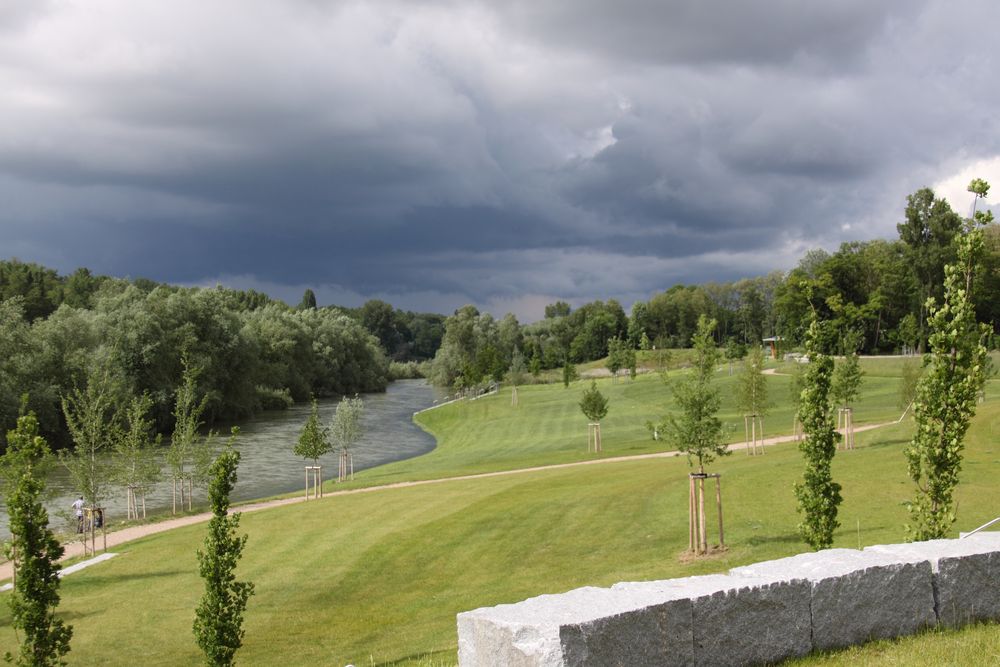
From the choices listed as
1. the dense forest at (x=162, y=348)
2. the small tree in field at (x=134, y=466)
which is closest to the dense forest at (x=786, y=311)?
the dense forest at (x=162, y=348)

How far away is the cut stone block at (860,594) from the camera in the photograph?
7430 millimetres

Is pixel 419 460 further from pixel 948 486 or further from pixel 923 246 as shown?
pixel 923 246

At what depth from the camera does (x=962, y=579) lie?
8.06m

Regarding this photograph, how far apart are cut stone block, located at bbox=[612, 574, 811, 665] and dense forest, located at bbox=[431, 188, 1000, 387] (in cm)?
5319

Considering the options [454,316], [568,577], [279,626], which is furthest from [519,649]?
[454,316]

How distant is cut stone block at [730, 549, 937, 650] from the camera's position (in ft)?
24.4

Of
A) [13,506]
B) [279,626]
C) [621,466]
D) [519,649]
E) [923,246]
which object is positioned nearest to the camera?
[519,649]

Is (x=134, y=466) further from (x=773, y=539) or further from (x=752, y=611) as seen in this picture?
(x=752, y=611)

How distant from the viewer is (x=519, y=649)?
6059 mm

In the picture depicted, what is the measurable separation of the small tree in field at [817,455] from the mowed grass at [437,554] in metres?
3.29

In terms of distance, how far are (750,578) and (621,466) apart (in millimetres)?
28117

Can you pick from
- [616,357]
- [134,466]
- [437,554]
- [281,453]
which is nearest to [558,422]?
[281,453]

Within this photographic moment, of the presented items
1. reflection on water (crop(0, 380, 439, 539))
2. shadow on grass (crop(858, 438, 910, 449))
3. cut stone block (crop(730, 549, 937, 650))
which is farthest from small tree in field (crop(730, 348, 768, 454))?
cut stone block (crop(730, 549, 937, 650))

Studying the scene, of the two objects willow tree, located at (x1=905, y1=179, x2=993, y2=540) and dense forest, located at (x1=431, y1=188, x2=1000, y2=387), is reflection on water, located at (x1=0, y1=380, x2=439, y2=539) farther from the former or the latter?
willow tree, located at (x1=905, y1=179, x2=993, y2=540)
